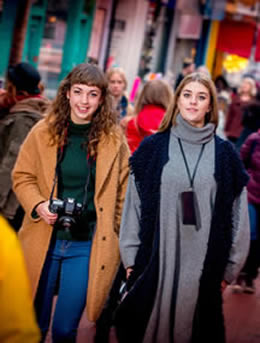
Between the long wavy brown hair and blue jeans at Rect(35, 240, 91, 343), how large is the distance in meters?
0.61

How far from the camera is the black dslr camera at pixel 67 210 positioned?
3812mm

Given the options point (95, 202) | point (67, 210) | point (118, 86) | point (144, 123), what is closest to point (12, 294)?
point (67, 210)

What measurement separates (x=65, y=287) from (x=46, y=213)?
0.46 metres

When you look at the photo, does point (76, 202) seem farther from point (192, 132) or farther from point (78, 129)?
point (192, 132)

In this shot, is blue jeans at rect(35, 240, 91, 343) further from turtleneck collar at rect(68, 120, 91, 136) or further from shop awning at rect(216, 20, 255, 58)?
shop awning at rect(216, 20, 255, 58)

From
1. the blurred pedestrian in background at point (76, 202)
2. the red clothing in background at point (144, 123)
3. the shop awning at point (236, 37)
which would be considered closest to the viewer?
the blurred pedestrian in background at point (76, 202)

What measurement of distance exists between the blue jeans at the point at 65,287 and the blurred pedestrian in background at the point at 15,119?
1.24 metres

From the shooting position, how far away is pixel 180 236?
12.8 ft

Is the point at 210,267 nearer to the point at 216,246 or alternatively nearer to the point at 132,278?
the point at 216,246

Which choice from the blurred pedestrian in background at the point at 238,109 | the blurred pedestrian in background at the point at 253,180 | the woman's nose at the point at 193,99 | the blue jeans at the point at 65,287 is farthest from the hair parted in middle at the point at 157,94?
the blurred pedestrian in background at the point at 238,109

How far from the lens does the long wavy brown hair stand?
4141 mm

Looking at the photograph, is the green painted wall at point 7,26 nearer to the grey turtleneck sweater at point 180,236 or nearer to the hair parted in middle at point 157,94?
the hair parted in middle at point 157,94

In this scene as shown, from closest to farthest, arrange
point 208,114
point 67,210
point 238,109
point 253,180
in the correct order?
point 67,210 → point 208,114 → point 253,180 → point 238,109

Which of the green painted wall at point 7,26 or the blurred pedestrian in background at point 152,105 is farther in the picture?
the green painted wall at point 7,26
